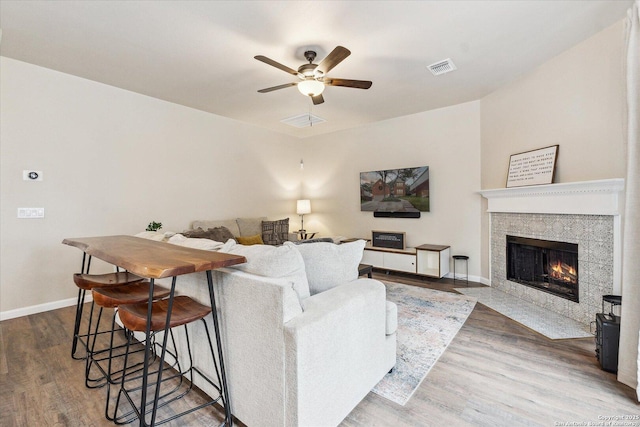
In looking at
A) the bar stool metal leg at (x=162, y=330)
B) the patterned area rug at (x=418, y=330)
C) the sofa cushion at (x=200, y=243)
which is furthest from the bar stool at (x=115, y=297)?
the patterned area rug at (x=418, y=330)

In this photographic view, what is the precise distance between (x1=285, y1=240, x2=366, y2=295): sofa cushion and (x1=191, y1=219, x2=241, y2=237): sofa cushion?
10.2 ft

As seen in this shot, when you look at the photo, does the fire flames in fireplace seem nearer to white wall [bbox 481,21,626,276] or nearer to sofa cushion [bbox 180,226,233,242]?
white wall [bbox 481,21,626,276]

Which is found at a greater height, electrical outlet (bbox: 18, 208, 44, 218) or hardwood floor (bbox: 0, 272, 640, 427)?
electrical outlet (bbox: 18, 208, 44, 218)

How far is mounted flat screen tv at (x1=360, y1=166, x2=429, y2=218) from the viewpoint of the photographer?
4.83 metres

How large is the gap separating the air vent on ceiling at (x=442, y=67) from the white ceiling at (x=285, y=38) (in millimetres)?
62

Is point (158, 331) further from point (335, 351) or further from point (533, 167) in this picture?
point (533, 167)

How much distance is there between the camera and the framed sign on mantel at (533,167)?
320 cm

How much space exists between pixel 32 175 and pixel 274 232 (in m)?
3.30

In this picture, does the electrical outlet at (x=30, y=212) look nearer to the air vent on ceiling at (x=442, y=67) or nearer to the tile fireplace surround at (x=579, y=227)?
the air vent on ceiling at (x=442, y=67)

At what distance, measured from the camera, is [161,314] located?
1.46 meters

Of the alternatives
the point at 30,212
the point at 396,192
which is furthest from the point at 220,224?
the point at 396,192

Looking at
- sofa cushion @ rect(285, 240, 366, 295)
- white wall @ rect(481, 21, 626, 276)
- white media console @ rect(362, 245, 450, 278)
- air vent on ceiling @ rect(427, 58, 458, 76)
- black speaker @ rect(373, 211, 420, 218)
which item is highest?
air vent on ceiling @ rect(427, 58, 458, 76)

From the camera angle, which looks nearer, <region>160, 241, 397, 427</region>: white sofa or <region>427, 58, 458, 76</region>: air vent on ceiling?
<region>160, 241, 397, 427</region>: white sofa

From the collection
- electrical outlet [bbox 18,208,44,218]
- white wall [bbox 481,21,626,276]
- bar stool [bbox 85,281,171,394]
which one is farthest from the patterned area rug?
electrical outlet [bbox 18,208,44,218]
